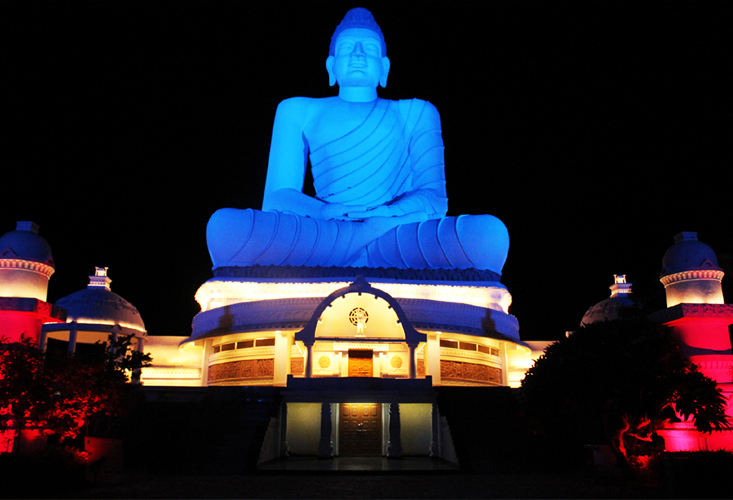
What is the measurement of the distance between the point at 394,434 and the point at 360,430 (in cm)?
81

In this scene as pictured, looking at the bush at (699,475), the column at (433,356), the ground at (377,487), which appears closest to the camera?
the ground at (377,487)

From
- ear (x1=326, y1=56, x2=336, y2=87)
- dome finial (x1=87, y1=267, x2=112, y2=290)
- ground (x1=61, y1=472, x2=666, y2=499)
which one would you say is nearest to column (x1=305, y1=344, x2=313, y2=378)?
ground (x1=61, y1=472, x2=666, y2=499)

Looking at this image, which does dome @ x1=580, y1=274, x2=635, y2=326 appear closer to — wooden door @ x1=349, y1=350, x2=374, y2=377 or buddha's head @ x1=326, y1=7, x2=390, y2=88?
wooden door @ x1=349, y1=350, x2=374, y2=377

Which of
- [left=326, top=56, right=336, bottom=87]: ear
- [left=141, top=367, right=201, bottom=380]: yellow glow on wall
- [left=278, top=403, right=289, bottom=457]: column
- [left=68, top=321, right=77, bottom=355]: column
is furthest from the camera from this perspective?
[left=326, top=56, right=336, bottom=87]: ear

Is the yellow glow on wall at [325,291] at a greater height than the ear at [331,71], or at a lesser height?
lesser

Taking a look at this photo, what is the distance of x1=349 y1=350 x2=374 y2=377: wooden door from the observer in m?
15.1

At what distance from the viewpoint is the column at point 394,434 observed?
37.6 feet

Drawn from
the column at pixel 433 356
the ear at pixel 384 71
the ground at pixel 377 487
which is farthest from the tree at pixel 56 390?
the ear at pixel 384 71

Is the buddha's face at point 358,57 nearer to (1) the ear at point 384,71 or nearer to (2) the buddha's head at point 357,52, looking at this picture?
(2) the buddha's head at point 357,52

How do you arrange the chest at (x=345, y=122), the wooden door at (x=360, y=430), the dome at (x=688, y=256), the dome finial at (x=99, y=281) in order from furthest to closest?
the chest at (x=345, y=122) → the dome finial at (x=99, y=281) → the dome at (x=688, y=256) → the wooden door at (x=360, y=430)

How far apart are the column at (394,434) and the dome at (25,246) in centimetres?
843

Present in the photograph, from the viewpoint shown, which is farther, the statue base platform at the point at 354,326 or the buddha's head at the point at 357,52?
the buddha's head at the point at 357,52

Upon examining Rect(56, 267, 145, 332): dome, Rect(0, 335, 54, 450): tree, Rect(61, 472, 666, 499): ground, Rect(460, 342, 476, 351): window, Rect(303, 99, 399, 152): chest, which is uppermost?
Rect(303, 99, 399, 152): chest

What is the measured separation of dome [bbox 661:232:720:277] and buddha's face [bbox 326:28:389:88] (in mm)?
10328
